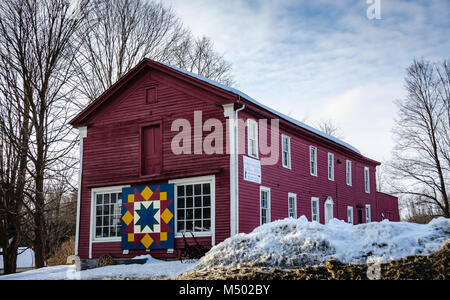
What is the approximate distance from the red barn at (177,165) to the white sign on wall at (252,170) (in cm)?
6

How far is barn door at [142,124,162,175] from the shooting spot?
1983cm

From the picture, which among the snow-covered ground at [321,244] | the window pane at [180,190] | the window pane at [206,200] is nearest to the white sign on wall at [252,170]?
the window pane at [206,200]

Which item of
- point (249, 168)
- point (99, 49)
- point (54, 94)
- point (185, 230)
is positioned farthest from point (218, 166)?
point (99, 49)

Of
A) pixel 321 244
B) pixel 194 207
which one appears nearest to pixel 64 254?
pixel 194 207

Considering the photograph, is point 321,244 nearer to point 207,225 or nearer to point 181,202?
point 207,225

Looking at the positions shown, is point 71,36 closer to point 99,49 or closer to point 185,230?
point 99,49

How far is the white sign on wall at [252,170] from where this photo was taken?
1839 centimetres

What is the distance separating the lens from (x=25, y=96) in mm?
24562

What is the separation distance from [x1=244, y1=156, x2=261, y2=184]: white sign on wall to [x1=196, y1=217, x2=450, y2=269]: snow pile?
14.8 feet

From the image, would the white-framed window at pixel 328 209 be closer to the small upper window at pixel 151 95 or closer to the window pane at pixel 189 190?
the window pane at pixel 189 190

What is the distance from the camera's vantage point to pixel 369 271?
11.0 m

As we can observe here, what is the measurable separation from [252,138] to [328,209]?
27.6ft

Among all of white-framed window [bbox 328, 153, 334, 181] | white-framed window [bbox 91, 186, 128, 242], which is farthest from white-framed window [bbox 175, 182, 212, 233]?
white-framed window [bbox 328, 153, 334, 181]

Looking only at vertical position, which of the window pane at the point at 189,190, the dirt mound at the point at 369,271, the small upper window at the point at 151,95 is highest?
the small upper window at the point at 151,95
